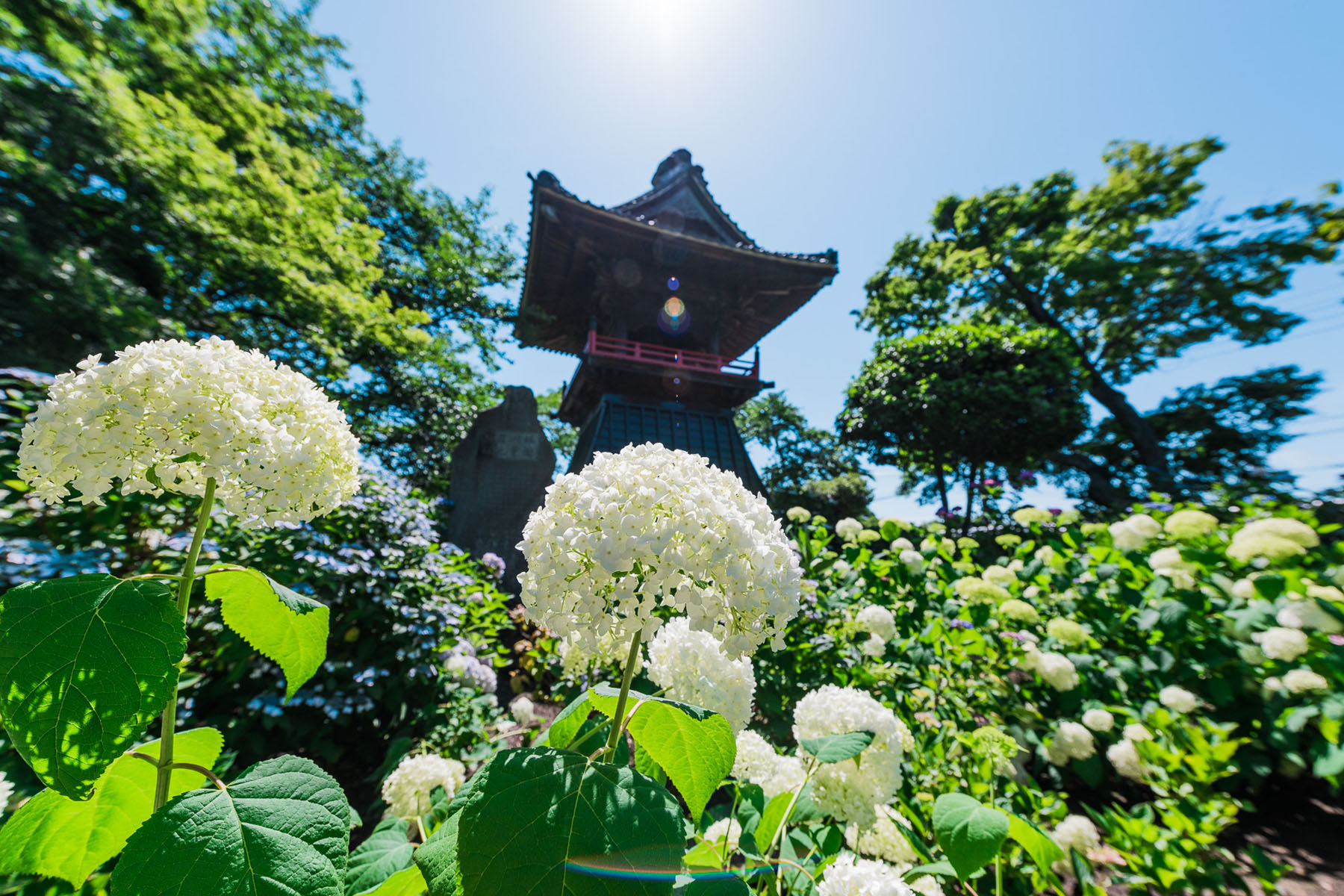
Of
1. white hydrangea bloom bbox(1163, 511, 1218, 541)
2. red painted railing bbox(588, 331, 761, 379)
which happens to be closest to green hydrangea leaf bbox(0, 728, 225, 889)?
white hydrangea bloom bbox(1163, 511, 1218, 541)

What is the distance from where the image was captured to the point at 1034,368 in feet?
36.6

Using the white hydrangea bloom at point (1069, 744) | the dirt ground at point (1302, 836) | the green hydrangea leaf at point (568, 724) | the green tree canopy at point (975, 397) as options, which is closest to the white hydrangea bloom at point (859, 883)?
the green hydrangea leaf at point (568, 724)

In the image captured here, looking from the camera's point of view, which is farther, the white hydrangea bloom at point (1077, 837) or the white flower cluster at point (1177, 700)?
the white flower cluster at point (1177, 700)

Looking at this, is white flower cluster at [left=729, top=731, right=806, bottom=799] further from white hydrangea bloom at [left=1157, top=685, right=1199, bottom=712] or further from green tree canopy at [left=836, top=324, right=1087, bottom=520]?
green tree canopy at [left=836, top=324, right=1087, bottom=520]

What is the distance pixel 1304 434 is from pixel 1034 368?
11.3 meters

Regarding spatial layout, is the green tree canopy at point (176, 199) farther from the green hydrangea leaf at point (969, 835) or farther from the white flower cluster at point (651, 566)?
the green hydrangea leaf at point (969, 835)

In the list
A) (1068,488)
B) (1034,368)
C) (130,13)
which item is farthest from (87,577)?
(1068,488)

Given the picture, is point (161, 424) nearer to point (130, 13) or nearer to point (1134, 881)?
point (1134, 881)

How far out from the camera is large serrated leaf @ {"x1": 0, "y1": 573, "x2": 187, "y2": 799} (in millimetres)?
480

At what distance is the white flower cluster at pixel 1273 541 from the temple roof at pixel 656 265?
7.42 meters

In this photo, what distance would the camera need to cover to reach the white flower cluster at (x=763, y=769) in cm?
133

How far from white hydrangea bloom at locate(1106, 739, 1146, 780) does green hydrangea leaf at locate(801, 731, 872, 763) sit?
1.87 metres

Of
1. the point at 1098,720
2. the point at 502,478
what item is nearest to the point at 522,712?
the point at 1098,720

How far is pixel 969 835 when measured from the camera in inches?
36.2
